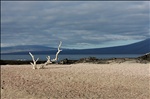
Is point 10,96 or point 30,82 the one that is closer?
point 10,96

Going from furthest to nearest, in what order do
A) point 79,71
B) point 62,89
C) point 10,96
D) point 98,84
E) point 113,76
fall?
1. point 79,71
2. point 113,76
3. point 98,84
4. point 62,89
5. point 10,96

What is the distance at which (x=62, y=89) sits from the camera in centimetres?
1823

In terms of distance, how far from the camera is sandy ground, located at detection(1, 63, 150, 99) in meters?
17.1

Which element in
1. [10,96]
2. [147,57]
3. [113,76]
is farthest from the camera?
[147,57]

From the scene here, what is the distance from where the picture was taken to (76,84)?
19.6 m

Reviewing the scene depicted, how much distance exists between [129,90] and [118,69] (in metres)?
6.53

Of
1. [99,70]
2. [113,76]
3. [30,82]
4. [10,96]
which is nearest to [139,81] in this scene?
[113,76]

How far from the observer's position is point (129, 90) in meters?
18.6

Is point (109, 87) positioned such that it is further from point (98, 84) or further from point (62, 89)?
point (62, 89)

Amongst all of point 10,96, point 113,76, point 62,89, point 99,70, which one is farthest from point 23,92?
point 99,70

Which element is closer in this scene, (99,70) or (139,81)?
(139,81)

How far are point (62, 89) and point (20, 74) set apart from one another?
Answer: 5.02m

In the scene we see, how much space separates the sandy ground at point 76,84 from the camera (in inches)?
672

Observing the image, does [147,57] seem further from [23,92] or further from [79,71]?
[23,92]
